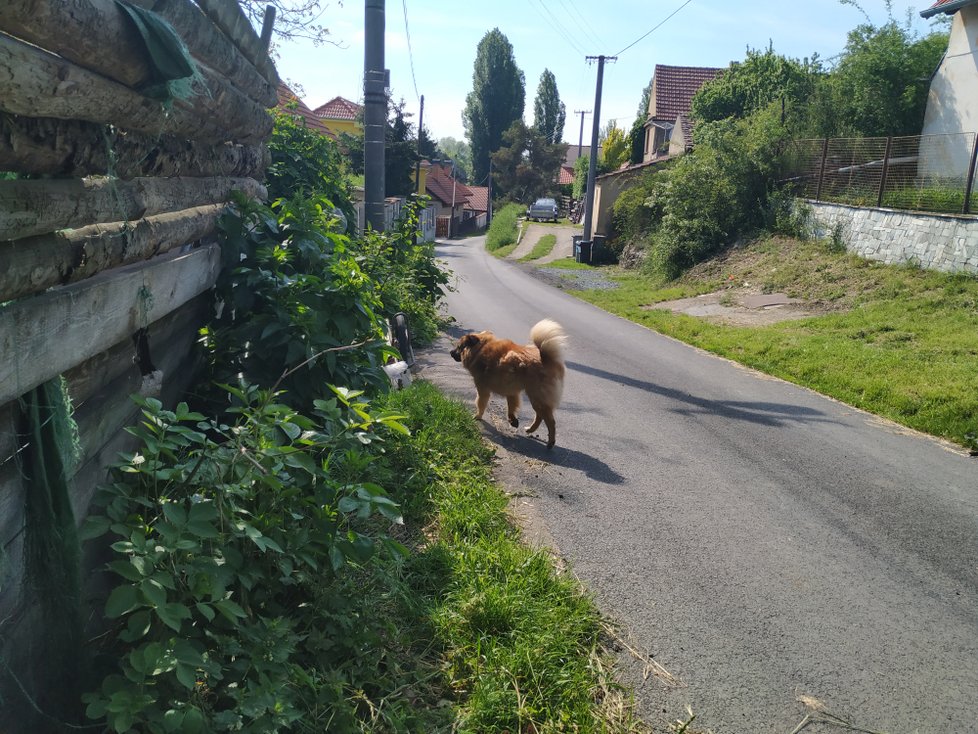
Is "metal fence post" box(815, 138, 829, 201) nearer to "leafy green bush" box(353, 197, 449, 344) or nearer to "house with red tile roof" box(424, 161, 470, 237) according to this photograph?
"leafy green bush" box(353, 197, 449, 344)

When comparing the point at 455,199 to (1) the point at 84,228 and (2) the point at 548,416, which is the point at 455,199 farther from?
(1) the point at 84,228

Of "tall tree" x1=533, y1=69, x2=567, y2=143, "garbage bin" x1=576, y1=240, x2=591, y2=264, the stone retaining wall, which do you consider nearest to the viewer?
the stone retaining wall

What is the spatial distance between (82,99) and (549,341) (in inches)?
180

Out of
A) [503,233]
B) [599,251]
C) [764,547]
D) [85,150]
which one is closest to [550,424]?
[764,547]

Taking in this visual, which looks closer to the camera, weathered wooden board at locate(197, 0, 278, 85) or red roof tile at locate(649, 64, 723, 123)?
weathered wooden board at locate(197, 0, 278, 85)

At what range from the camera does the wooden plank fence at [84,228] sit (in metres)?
1.95

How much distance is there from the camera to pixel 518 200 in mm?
75312

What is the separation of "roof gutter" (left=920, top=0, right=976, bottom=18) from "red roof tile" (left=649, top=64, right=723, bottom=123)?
19879mm

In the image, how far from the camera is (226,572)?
93.0 inches

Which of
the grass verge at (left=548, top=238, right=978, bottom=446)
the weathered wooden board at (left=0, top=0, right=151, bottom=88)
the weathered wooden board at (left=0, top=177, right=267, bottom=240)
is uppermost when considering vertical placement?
the weathered wooden board at (left=0, top=0, right=151, bottom=88)

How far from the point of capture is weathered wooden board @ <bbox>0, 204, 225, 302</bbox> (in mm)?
1968

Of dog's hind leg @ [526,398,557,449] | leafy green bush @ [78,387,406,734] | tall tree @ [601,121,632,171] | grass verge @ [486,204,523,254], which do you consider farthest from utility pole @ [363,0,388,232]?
tall tree @ [601,121,632,171]

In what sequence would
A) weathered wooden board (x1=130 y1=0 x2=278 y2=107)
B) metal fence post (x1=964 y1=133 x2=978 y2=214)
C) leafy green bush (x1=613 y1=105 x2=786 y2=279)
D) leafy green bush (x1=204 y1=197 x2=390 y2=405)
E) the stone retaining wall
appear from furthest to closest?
leafy green bush (x1=613 y1=105 x2=786 y2=279), metal fence post (x1=964 y1=133 x2=978 y2=214), the stone retaining wall, leafy green bush (x1=204 y1=197 x2=390 y2=405), weathered wooden board (x1=130 y1=0 x2=278 y2=107)

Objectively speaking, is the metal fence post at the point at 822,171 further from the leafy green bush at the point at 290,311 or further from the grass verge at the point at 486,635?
the leafy green bush at the point at 290,311
